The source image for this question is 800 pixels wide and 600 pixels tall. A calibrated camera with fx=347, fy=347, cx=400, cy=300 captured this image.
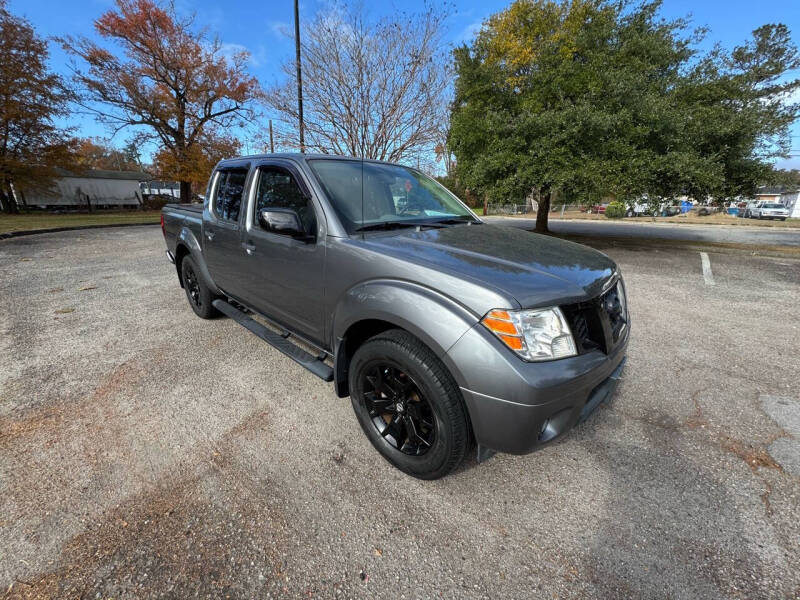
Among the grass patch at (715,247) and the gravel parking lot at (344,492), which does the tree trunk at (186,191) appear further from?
the grass patch at (715,247)

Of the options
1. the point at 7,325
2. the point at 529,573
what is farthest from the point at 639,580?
the point at 7,325

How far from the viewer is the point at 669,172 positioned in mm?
8414

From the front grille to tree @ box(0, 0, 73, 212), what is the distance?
1131 inches

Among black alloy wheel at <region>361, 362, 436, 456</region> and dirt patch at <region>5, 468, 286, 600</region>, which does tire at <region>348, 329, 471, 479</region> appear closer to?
black alloy wheel at <region>361, 362, 436, 456</region>

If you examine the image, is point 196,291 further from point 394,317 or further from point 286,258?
point 394,317

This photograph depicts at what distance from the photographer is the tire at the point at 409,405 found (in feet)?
5.58

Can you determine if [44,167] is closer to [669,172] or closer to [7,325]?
[7,325]

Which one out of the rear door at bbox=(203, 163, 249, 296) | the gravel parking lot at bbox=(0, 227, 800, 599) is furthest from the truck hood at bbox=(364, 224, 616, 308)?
the rear door at bbox=(203, 163, 249, 296)

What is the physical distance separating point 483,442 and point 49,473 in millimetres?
2402

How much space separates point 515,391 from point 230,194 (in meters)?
3.17

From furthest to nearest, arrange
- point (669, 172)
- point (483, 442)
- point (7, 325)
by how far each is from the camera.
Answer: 1. point (669, 172)
2. point (7, 325)
3. point (483, 442)

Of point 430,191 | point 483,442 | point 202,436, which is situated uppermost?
point 430,191

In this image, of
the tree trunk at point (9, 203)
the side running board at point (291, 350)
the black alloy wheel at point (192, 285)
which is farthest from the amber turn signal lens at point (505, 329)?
the tree trunk at point (9, 203)

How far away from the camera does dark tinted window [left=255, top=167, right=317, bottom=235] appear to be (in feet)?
7.84
